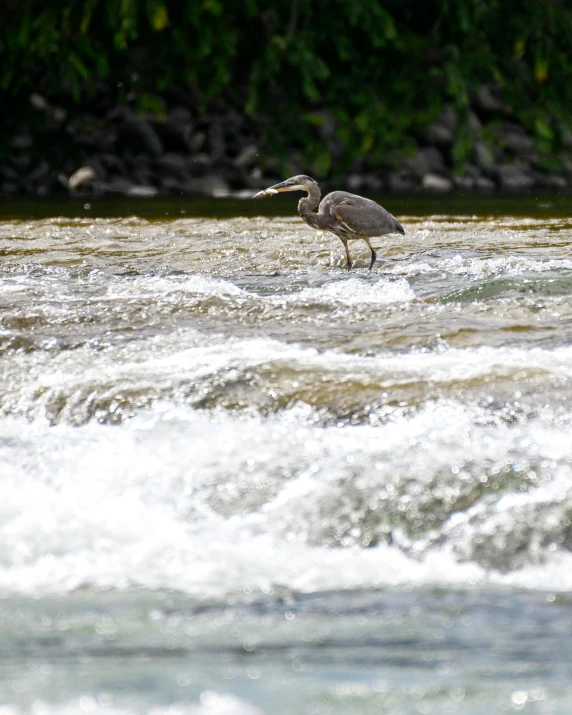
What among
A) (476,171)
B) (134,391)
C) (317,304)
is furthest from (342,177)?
(134,391)

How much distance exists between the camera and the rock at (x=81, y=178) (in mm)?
14820

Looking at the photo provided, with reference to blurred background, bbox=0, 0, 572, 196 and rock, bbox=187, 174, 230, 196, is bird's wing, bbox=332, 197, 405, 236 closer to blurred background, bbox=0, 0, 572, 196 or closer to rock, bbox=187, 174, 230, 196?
blurred background, bbox=0, 0, 572, 196

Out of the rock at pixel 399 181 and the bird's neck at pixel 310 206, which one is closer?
the bird's neck at pixel 310 206

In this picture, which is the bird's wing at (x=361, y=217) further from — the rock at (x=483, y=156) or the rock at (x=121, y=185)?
the rock at (x=483, y=156)

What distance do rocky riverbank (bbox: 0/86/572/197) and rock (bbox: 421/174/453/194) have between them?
1cm

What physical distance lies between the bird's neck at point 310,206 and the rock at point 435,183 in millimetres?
8568

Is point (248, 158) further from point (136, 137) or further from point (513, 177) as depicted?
point (513, 177)

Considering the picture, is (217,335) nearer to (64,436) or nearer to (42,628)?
(64,436)

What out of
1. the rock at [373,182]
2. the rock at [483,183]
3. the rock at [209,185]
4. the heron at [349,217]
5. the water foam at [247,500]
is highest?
the heron at [349,217]

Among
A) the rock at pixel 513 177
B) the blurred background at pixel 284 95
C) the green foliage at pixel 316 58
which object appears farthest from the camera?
the rock at pixel 513 177

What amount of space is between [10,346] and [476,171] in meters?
12.5

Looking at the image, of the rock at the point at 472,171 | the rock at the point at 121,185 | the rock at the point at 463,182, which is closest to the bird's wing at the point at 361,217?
the rock at the point at 121,185

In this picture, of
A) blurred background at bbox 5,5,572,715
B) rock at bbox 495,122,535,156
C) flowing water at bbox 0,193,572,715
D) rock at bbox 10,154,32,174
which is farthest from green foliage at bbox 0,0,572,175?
flowing water at bbox 0,193,572,715

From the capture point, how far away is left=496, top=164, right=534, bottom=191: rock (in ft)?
51.7
